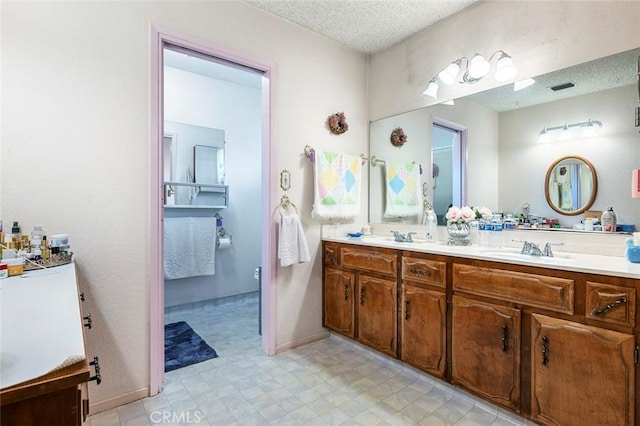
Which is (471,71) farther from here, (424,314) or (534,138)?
(424,314)

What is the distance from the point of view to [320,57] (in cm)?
279

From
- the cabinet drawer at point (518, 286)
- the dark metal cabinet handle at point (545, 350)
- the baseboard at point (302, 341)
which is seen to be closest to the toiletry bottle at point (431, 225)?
the cabinet drawer at point (518, 286)

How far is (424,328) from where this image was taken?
205 centimetres

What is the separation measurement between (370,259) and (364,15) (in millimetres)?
1837

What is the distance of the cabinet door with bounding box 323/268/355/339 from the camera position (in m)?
2.58

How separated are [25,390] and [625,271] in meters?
1.89

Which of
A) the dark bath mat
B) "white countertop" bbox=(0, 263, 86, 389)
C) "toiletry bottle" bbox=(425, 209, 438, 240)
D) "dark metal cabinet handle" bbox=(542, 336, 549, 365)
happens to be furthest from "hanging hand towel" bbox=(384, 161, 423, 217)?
"white countertop" bbox=(0, 263, 86, 389)

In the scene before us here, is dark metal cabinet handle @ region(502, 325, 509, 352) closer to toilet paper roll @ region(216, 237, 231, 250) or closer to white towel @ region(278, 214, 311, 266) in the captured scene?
Answer: white towel @ region(278, 214, 311, 266)

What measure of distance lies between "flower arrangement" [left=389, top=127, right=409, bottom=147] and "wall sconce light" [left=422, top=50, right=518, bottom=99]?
15.6 inches

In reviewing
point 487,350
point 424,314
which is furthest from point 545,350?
point 424,314

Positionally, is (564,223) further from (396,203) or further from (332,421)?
(332,421)

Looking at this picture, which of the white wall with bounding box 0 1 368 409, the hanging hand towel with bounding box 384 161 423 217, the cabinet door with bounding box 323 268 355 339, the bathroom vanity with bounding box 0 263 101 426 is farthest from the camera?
the hanging hand towel with bounding box 384 161 423 217

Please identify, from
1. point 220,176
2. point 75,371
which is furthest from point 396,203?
point 75,371

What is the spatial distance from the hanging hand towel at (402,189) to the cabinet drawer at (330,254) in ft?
2.13
